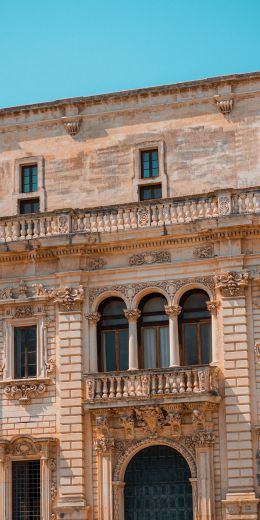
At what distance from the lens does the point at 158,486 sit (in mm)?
31531

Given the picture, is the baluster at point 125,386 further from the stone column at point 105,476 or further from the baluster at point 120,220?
the baluster at point 120,220

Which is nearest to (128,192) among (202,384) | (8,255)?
(8,255)

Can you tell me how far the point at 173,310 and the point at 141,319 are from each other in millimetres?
1270

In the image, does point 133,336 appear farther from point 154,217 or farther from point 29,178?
point 29,178

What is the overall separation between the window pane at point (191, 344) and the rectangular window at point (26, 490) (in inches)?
213

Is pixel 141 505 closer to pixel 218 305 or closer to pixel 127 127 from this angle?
pixel 218 305

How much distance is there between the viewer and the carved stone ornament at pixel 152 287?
3203 centimetres

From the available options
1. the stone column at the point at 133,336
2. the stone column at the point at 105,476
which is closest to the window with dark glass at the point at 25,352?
the stone column at the point at 133,336

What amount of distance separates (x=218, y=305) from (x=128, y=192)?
5393mm

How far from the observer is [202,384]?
100ft

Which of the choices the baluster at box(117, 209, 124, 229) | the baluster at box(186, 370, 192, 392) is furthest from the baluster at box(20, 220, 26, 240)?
the baluster at box(186, 370, 192, 392)

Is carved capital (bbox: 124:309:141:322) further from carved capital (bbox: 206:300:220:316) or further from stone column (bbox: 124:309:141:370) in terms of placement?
carved capital (bbox: 206:300:220:316)

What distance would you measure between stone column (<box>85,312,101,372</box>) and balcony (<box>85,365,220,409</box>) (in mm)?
664

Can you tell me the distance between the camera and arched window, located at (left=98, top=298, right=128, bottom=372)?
32.8 m
